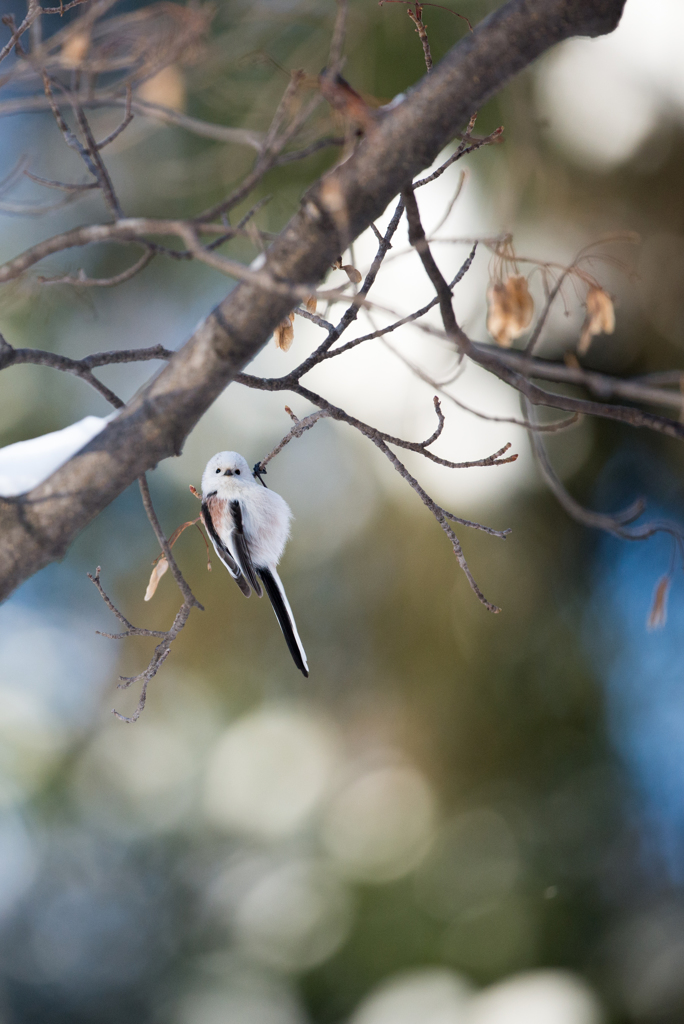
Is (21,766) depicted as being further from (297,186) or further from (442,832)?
(297,186)

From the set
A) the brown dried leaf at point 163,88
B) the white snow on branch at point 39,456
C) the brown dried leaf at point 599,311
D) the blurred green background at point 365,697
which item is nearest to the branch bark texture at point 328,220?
the white snow on branch at point 39,456

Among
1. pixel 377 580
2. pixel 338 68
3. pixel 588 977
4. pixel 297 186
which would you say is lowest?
pixel 338 68

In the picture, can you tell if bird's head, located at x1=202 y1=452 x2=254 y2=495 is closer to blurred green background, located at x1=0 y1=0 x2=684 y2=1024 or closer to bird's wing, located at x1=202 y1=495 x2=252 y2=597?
Result: bird's wing, located at x1=202 y1=495 x2=252 y2=597

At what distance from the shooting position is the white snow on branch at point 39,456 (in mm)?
1120

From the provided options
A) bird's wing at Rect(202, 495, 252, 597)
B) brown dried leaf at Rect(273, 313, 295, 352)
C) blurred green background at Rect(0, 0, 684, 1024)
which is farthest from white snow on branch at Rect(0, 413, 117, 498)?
blurred green background at Rect(0, 0, 684, 1024)

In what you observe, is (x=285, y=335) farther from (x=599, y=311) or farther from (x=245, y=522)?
(x=245, y=522)

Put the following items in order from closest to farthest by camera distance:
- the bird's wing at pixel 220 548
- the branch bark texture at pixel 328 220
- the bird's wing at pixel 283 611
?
1. the branch bark texture at pixel 328 220
2. the bird's wing at pixel 283 611
3. the bird's wing at pixel 220 548

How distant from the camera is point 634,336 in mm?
3775

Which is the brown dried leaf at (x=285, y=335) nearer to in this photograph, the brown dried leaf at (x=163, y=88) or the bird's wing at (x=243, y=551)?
the brown dried leaf at (x=163, y=88)

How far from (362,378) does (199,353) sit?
2884 millimetres

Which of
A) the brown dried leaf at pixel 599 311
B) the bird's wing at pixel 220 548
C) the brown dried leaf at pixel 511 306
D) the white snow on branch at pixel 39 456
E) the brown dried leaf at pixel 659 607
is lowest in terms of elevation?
the white snow on branch at pixel 39 456

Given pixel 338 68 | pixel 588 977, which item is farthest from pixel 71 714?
pixel 338 68

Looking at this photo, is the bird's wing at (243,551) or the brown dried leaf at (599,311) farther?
the bird's wing at (243,551)

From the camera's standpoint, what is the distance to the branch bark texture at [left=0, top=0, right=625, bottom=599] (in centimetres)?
97
